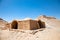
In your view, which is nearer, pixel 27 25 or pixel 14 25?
pixel 27 25

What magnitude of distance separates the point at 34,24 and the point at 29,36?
5161mm

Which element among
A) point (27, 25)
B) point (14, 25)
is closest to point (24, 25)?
point (27, 25)

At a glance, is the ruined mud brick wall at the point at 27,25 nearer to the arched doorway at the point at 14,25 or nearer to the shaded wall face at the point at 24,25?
the shaded wall face at the point at 24,25

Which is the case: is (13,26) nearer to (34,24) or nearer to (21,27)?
(21,27)

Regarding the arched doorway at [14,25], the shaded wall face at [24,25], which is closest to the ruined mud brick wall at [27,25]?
the shaded wall face at [24,25]

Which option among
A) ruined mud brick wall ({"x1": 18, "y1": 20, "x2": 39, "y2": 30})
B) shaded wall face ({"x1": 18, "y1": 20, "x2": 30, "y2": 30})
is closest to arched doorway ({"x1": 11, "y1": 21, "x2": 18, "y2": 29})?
ruined mud brick wall ({"x1": 18, "y1": 20, "x2": 39, "y2": 30})

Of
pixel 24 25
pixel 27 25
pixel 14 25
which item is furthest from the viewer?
pixel 14 25

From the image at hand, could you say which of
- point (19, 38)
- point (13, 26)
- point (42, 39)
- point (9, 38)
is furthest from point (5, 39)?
point (13, 26)

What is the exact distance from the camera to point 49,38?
32.6ft

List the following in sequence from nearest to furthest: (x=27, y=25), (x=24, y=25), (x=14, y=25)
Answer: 1. (x=27, y=25)
2. (x=24, y=25)
3. (x=14, y=25)

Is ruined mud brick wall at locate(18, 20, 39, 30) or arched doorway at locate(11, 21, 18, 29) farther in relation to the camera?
arched doorway at locate(11, 21, 18, 29)

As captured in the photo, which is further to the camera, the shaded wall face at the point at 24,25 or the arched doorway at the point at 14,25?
the arched doorway at the point at 14,25

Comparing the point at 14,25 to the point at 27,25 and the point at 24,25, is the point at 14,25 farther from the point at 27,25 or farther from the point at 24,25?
the point at 27,25

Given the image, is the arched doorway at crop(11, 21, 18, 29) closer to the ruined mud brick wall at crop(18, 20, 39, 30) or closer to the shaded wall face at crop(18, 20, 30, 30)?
the ruined mud brick wall at crop(18, 20, 39, 30)
